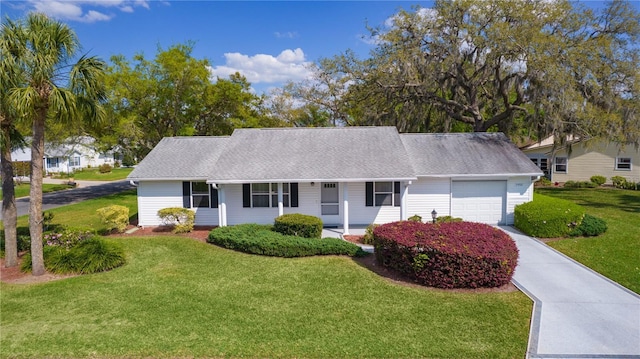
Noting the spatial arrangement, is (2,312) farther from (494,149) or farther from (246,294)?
(494,149)

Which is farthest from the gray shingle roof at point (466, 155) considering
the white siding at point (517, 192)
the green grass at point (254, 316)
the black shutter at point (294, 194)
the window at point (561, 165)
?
the window at point (561, 165)

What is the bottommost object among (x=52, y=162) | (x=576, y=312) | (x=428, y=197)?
(x=576, y=312)

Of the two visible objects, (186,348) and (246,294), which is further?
(246,294)

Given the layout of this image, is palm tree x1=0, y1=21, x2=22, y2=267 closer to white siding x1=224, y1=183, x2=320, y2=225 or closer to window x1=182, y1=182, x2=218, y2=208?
window x1=182, y1=182, x2=218, y2=208

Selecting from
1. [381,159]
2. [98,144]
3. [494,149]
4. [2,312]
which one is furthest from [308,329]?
[98,144]

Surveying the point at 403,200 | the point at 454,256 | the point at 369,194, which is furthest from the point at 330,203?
the point at 454,256

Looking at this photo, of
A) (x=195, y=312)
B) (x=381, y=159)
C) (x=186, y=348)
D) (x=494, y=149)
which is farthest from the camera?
(x=494, y=149)

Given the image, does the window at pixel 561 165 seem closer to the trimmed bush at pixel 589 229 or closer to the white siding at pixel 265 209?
the trimmed bush at pixel 589 229

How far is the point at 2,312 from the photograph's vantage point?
7.85 meters

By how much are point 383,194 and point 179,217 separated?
847 cm

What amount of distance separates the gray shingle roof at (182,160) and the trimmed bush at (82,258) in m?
4.87

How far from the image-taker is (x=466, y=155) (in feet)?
54.0

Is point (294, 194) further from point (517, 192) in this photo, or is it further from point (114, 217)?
point (517, 192)

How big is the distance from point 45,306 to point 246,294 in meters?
4.38
